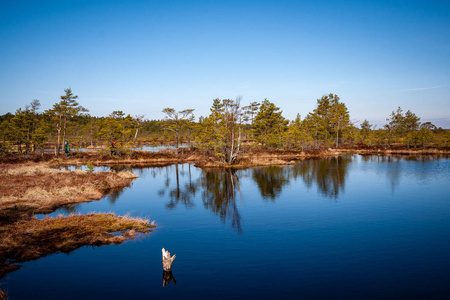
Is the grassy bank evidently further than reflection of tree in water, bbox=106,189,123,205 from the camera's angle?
No

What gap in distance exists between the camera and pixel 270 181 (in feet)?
126

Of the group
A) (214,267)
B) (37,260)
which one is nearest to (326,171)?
(214,267)

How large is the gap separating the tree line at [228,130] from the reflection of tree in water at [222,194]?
10527mm

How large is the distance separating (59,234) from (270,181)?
26.7 m

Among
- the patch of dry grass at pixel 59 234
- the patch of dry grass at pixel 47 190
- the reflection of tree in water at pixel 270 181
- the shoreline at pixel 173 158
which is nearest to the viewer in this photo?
the patch of dry grass at pixel 59 234

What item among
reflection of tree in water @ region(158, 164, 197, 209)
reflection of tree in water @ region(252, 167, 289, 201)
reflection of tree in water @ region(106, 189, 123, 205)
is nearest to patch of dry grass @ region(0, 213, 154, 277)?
reflection of tree in water @ region(106, 189, 123, 205)

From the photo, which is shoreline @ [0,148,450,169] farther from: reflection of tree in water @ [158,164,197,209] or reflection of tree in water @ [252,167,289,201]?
reflection of tree in water @ [158,164,197,209]

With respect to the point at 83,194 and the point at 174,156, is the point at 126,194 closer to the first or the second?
the point at 83,194

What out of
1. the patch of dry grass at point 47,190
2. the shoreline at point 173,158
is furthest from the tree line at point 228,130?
the patch of dry grass at point 47,190

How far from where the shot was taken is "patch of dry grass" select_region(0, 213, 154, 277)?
48.5ft

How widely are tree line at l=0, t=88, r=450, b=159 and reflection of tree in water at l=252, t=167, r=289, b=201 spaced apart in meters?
9.19

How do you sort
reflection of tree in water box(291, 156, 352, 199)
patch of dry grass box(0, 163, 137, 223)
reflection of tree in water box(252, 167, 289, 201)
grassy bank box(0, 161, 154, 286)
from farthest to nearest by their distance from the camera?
reflection of tree in water box(291, 156, 352, 199)
reflection of tree in water box(252, 167, 289, 201)
patch of dry grass box(0, 163, 137, 223)
grassy bank box(0, 161, 154, 286)

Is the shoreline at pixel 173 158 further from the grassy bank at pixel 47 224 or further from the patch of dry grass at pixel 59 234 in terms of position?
the patch of dry grass at pixel 59 234

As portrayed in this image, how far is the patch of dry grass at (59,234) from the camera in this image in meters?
14.8
